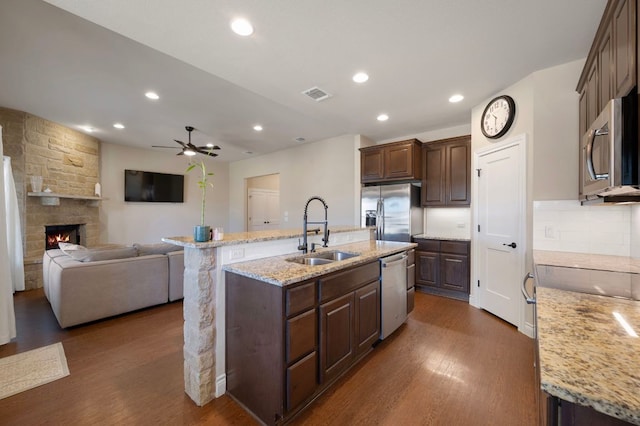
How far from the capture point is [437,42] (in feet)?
7.16

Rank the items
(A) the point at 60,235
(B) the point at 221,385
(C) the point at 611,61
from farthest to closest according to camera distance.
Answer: (A) the point at 60,235
(B) the point at 221,385
(C) the point at 611,61

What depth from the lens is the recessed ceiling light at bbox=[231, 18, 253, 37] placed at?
1.93 metres

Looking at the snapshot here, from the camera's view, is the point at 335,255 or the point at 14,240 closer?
the point at 335,255

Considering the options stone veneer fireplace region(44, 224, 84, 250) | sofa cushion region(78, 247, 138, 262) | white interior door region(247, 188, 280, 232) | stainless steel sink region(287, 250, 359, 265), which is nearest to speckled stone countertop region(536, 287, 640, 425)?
stainless steel sink region(287, 250, 359, 265)

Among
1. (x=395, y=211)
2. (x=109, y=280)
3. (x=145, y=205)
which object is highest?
(x=145, y=205)

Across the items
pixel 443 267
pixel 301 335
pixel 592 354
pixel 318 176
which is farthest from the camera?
pixel 318 176

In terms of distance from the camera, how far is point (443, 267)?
3984 mm

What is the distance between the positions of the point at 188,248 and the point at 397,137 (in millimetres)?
4377

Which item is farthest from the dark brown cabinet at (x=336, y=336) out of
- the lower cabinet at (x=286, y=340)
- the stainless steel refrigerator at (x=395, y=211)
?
the stainless steel refrigerator at (x=395, y=211)

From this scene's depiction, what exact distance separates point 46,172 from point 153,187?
1.97 metres

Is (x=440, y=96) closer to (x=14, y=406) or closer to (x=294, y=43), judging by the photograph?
(x=294, y=43)

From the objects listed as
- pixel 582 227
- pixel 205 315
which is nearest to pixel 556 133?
pixel 582 227

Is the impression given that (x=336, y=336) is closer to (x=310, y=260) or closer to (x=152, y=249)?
(x=310, y=260)

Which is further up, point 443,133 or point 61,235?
point 443,133
